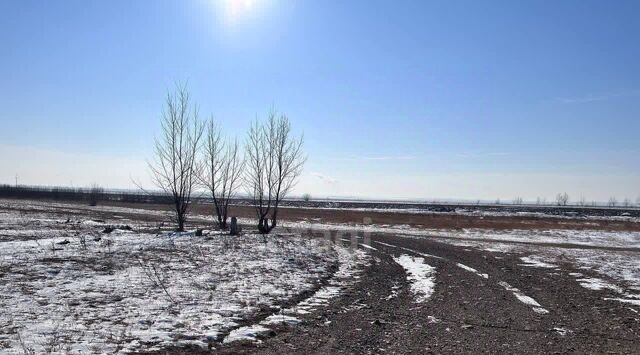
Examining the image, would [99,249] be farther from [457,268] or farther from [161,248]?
[457,268]

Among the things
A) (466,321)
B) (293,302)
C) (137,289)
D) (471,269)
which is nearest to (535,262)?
(471,269)

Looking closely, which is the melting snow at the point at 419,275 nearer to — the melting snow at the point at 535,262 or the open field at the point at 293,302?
the open field at the point at 293,302

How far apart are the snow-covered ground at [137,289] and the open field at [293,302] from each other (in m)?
0.03

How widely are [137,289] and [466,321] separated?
692 centimetres

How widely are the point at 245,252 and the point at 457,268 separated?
784cm

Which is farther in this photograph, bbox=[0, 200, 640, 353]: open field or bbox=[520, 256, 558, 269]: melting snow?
bbox=[520, 256, 558, 269]: melting snow

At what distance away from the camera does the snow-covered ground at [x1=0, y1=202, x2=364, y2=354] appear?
695cm

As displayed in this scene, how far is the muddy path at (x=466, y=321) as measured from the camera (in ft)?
23.8

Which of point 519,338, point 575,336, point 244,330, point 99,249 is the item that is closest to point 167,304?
point 244,330

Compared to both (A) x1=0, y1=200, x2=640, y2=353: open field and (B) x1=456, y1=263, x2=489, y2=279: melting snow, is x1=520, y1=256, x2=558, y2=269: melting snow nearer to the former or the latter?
(A) x1=0, y1=200, x2=640, y2=353: open field

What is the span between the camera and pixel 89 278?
1118cm

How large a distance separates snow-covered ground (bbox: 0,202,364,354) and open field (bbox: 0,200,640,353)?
32mm

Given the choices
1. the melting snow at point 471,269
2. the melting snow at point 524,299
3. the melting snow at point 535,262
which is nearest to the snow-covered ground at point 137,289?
the melting snow at point 471,269

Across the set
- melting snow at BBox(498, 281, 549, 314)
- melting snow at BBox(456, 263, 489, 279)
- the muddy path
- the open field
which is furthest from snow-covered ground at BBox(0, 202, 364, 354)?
melting snow at BBox(498, 281, 549, 314)
